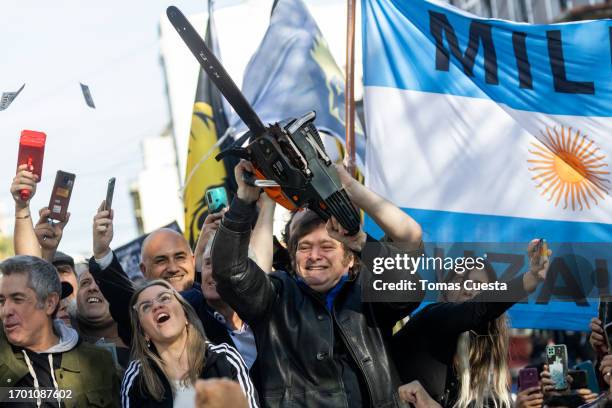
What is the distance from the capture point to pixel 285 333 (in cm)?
481

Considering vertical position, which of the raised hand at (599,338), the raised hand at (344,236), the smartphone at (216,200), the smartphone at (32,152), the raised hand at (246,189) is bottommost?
the raised hand at (599,338)

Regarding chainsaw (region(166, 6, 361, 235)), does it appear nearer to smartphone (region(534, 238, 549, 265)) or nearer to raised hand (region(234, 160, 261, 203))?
raised hand (region(234, 160, 261, 203))

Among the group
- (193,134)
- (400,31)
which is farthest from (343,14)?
(400,31)

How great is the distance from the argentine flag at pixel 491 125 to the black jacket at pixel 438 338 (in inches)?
75.1

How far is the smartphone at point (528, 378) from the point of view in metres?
5.87

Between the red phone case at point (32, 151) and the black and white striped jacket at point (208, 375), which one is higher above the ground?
the red phone case at point (32, 151)

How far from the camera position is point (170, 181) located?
31078 millimetres

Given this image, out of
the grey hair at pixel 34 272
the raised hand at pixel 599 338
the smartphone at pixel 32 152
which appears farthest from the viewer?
the raised hand at pixel 599 338

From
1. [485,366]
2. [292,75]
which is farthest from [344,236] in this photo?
[292,75]

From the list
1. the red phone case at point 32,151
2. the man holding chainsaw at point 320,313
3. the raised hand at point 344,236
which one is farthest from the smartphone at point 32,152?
the raised hand at point 344,236

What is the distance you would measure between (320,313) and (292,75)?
4.62 metres

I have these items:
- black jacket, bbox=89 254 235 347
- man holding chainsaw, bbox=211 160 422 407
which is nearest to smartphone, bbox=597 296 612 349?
man holding chainsaw, bbox=211 160 422 407

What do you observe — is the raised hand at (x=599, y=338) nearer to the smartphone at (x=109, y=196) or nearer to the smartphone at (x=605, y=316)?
the smartphone at (x=605, y=316)

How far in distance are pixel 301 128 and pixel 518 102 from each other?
3306mm
